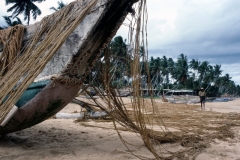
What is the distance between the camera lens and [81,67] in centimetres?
306

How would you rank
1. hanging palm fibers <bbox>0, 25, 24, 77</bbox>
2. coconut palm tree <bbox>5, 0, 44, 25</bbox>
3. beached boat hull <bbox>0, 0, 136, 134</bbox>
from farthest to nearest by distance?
coconut palm tree <bbox>5, 0, 44, 25</bbox>, hanging palm fibers <bbox>0, 25, 24, 77</bbox>, beached boat hull <bbox>0, 0, 136, 134</bbox>

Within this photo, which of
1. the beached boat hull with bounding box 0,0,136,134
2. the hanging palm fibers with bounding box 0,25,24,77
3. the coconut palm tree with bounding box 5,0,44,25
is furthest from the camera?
the coconut palm tree with bounding box 5,0,44,25

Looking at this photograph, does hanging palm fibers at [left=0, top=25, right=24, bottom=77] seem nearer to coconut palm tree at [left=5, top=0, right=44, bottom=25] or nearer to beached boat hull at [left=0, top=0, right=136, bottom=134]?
beached boat hull at [left=0, top=0, right=136, bottom=134]

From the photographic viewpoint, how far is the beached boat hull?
284 cm

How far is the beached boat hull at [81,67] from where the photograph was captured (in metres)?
2.84

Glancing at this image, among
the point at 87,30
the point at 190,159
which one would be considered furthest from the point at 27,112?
the point at 190,159

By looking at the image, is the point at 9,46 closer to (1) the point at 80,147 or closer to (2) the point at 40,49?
(2) the point at 40,49

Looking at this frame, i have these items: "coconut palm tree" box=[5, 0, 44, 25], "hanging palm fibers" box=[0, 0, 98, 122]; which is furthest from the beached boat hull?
"coconut palm tree" box=[5, 0, 44, 25]

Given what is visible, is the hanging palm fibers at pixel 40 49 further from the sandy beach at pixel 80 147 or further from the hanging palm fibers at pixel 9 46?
the sandy beach at pixel 80 147

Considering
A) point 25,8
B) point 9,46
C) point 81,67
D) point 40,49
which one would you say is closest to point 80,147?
point 81,67

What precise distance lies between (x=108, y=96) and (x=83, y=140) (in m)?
1.13

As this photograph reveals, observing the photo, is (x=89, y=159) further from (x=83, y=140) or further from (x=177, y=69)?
(x=177, y=69)

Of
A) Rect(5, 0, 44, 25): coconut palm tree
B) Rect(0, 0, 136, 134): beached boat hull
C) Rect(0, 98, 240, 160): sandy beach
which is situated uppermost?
Rect(5, 0, 44, 25): coconut palm tree

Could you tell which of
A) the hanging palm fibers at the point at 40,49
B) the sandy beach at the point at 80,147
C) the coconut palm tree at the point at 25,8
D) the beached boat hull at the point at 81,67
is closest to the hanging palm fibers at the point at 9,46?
the hanging palm fibers at the point at 40,49
